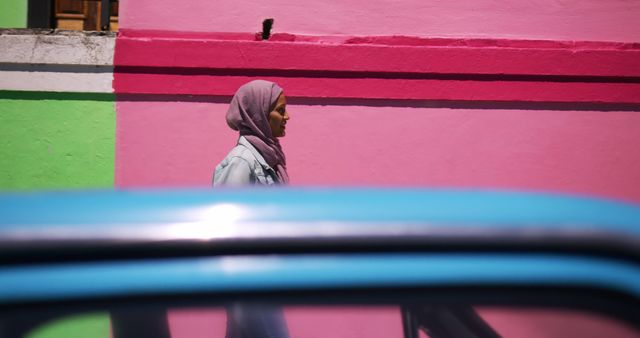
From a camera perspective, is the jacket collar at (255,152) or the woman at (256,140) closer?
the woman at (256,140)

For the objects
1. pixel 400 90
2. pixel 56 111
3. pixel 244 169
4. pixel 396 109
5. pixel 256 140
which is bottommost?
pixel 244 169

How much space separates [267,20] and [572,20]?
2156 millimetres

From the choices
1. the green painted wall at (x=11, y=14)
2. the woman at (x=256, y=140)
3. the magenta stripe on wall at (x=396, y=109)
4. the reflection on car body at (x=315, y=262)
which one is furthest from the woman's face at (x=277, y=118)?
the green painted wall at (x=11, y=14)

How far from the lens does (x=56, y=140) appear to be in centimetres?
356

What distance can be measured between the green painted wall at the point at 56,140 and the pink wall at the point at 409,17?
0.66 meters

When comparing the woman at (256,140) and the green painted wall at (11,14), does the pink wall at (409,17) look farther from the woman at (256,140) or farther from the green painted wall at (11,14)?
the woman at (256,140)

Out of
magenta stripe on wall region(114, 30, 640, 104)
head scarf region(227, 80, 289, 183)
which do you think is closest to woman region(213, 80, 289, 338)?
head scarf region(227, 80, 289, 183)

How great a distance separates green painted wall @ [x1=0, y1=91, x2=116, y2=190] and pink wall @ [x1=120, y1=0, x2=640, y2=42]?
66 centimetres

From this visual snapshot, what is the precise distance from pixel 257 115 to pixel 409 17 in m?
1.66

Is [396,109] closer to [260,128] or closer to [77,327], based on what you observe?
[260,128]

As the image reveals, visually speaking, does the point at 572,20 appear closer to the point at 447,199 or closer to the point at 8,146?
the point at 447,199

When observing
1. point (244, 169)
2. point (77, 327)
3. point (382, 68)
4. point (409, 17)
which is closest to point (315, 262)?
point (77, 327)

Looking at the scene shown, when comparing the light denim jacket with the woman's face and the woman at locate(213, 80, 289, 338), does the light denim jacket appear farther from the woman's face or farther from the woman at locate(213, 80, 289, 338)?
the woman's face

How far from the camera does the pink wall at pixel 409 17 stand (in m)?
3.60
